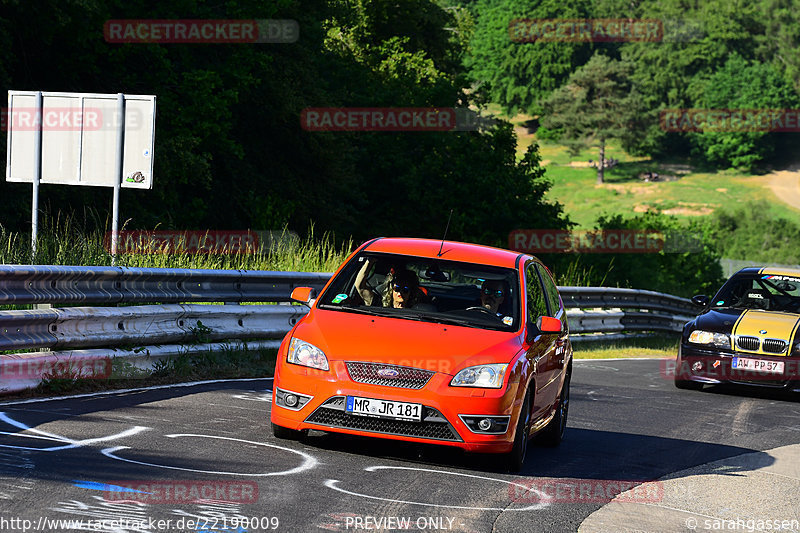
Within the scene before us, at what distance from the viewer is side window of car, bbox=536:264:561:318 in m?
10.2

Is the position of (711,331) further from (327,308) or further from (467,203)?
(467,203)

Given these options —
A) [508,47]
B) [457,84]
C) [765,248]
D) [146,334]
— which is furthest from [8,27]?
[508,47]

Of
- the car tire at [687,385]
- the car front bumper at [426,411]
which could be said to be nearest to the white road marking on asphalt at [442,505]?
the car front bumper at [426,411]

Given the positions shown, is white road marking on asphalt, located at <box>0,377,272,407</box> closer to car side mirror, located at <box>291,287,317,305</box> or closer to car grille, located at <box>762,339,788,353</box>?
car side mirror, located at <box>291,287,317,305</box>

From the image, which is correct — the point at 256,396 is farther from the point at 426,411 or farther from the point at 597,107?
the point at 597,107

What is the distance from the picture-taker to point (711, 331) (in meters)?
15.7

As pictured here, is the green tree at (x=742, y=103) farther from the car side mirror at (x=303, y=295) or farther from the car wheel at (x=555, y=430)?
the car side mirror at (x=303, y=295)

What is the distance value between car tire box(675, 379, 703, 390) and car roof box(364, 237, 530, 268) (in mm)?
7030
